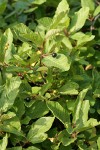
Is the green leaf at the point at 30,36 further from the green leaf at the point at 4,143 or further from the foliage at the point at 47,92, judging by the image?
the green leaf at the point at 4,143

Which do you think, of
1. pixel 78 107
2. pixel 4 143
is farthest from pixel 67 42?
pixel 4 143

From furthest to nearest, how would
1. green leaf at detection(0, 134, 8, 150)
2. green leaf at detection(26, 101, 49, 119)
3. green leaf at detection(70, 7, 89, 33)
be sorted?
1. green leaf at detection(70, 7, 89, 33)
2. green leaf at detection(26, 101, 49, 119)
3. green leaf at detection(0, 134, 8, 150)

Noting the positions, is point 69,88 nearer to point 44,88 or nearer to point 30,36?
point 44,88

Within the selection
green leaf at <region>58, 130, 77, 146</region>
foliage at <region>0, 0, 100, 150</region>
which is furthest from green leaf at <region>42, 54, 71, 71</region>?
green leaf at <region>58, 130, 77, 146</region>

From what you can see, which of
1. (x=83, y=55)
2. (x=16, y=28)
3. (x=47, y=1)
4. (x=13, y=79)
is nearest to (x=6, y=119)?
(x=13, y=79)

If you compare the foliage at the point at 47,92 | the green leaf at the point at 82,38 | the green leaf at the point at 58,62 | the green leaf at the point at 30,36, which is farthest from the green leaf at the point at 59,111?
the green leaf at the point at 82,38

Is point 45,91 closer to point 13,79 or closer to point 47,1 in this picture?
point 13,79

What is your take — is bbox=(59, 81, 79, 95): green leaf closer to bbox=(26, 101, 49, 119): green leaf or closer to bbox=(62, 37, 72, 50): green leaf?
bbox=(26, 101, 49, 119): green leaf
